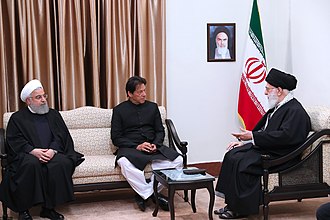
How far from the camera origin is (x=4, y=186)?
4.39 metres

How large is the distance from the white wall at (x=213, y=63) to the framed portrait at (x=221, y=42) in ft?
0.16

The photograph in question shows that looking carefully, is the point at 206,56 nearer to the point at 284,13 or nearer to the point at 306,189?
the point at 284,13

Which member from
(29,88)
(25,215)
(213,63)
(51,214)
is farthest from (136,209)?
(213,63)

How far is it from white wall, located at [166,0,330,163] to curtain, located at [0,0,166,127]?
0.26 metres

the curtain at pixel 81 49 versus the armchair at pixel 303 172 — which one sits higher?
the curtain at pixel 81 49

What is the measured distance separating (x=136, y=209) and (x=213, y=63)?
2.00m

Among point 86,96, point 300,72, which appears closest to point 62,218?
point 86,96

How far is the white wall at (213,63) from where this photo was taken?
5609mm

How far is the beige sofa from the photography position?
478cm

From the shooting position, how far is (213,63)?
587 centimetres

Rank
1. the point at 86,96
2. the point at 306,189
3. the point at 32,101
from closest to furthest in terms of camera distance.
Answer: the point at 306,189 → the point at 32,101 → the point at 86,96

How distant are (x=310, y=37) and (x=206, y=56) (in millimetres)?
1175

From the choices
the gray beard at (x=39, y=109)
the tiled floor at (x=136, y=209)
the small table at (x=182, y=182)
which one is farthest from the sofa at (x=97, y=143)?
the small table at (x=182, y=182)

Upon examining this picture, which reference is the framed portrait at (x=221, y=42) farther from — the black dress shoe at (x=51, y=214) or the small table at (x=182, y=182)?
the black dress shoe at (x=51, y=214)
